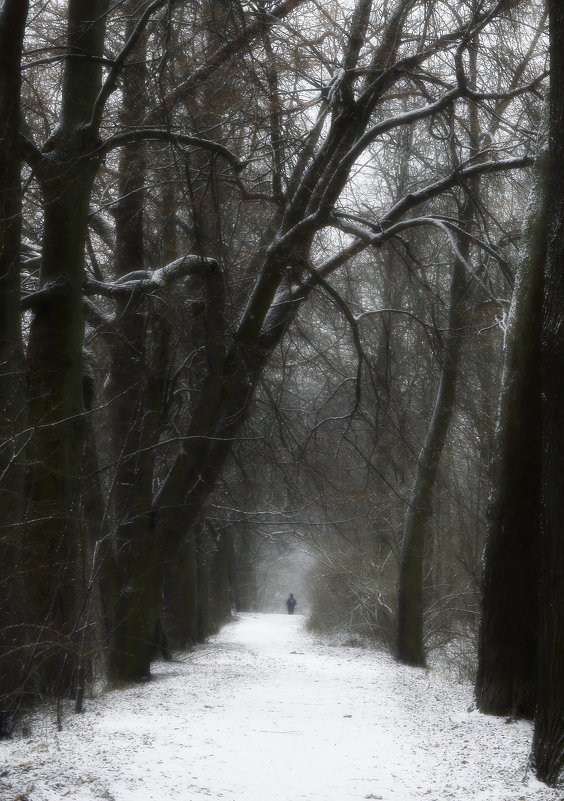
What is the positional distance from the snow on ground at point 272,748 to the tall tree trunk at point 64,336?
116cm

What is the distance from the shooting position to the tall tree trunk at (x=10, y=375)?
6.40 metres

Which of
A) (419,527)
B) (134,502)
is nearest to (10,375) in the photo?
(134,502)

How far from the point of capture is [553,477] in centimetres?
598

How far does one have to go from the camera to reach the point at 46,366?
28.5ft

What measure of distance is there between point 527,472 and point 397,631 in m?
9.97

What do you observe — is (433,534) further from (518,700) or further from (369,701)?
(518,700)

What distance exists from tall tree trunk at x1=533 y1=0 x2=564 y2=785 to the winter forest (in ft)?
0.06

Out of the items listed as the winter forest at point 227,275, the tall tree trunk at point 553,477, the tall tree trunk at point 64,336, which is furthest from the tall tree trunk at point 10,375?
the tall tree trunk at point 553,477

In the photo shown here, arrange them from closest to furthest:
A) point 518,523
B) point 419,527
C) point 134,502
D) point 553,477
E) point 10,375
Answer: point 553,477 → point 10,375 → point 518,523 → point 134,502 → point 419,527

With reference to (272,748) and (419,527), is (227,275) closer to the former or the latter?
(272,748)

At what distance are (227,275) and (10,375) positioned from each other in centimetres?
468

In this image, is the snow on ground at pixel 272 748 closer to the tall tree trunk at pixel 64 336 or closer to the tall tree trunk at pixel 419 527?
the tall tree trunk at pixel 64 336

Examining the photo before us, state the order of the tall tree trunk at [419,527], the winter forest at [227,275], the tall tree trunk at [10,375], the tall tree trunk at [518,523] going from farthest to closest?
the tall tree trunk at [419,527] → the tall tree trunk at [518,523] → the winter forest at [227,275] → the tall tree trunk at [10,375]

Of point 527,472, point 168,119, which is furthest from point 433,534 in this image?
point 168,119
